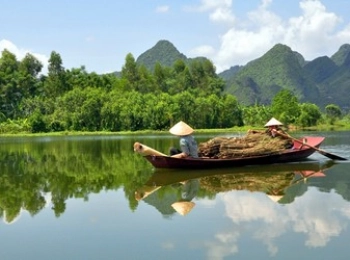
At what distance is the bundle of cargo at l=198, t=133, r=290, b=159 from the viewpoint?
1399 centimetres

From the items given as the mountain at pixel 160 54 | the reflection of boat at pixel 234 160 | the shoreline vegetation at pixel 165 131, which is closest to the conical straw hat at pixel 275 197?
the reflection of boat at pixel 234 160

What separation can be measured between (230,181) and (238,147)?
335 centimetres

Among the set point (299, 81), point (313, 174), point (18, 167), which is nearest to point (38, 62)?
point (18, 167)

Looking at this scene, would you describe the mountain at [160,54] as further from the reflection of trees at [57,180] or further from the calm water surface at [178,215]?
the calm water surface at [178,215]

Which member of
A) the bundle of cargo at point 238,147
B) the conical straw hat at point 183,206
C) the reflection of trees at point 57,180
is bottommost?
the reflection of trees at point 57,180

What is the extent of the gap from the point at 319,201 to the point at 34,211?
5097 millimetres

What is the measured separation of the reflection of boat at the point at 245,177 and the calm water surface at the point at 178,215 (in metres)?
0.02

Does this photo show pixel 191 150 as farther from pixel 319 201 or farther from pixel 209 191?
pixel 319 201

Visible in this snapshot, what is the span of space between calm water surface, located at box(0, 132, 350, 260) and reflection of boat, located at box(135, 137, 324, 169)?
36cm

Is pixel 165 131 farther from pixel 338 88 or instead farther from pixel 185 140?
pixel 338 88

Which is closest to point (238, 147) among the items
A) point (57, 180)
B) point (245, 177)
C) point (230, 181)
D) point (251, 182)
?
point (245, 177)

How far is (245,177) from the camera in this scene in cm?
1170

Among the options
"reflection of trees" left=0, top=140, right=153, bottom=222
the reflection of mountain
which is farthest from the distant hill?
the reflection of mountain

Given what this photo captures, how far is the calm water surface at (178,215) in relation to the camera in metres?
5.48
